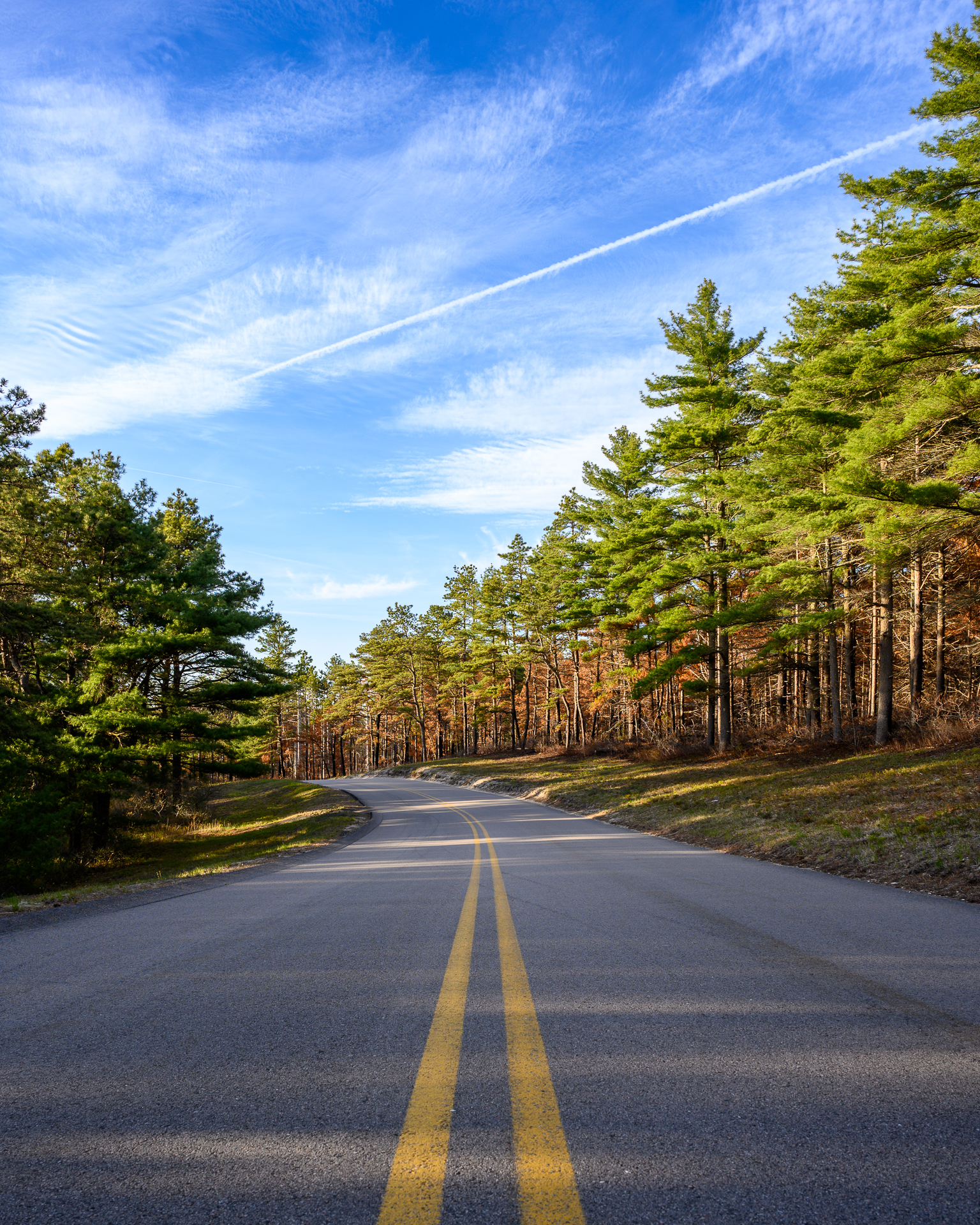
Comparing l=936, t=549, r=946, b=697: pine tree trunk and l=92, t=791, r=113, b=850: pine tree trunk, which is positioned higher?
l=936, t=549, r=946, b=697: pine tree trunk

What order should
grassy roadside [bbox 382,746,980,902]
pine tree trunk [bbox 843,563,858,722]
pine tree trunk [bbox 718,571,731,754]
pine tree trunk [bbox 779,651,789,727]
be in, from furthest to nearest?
pine tree trunk [bbox 779,651,789,727] < pine tree trunk [bbox 718,571,731,754] < pine tree trunk [bbox 843,563,858,722] < grassy roadside [bbox 382,746,980,902]

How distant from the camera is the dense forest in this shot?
1455 cm

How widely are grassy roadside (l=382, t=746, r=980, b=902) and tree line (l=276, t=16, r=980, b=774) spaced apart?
3533 millimetres

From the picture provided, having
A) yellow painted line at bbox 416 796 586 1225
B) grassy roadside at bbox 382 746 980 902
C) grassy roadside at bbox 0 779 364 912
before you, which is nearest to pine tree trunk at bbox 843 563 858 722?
grassy roadside at bbox 382 746 980 902

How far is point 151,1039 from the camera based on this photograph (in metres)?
3.46

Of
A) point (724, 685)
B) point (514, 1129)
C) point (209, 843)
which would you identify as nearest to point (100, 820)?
point (209, 843)

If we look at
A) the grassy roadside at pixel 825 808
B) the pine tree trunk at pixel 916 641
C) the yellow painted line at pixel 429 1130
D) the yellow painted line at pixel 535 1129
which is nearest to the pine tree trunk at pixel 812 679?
the pine tree trunk at pixel 916 641

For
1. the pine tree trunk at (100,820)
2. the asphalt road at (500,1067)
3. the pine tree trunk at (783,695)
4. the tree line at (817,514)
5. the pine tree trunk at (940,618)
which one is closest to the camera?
the asphalt road at (500,1067)

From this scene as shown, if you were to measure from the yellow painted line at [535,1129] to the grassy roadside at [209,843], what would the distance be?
669 centimetres

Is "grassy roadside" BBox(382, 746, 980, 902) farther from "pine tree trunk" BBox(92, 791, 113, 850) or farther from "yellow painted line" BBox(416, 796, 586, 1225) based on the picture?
"pine tree trunk" BBox(92, 791, 113, 850)

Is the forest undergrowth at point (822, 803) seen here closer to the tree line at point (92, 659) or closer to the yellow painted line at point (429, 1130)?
the yellow painted line at point (429, 1130)

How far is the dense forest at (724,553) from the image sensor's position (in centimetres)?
1455

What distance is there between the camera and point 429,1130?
98.7 inches

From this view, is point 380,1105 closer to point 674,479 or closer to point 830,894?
point 830,894
